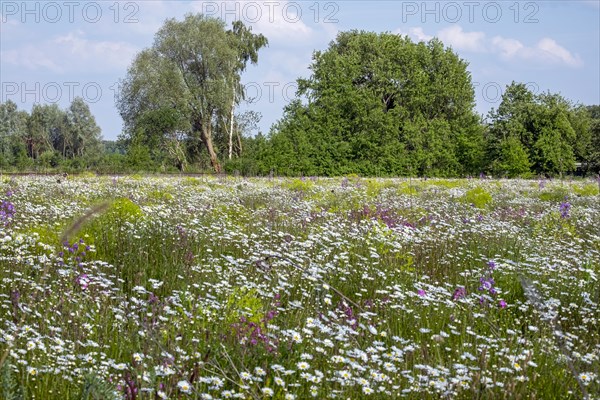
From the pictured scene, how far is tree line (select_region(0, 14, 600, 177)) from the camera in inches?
1433

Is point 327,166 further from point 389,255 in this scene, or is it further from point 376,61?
point 389,255

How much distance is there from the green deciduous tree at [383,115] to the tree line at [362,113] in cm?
8

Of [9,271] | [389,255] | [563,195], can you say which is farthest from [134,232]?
[563,195]

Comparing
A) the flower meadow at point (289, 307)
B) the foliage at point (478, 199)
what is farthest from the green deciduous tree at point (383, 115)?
the flower meadow at point (289, 307)

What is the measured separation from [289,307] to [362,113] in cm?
3459

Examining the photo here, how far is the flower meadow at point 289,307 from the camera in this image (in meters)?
2.77

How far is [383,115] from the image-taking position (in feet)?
124

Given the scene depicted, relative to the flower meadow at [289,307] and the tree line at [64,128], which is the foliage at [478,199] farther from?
the tree line at [64,128]

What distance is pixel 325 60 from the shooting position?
39844mm

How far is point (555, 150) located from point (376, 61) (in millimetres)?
14149

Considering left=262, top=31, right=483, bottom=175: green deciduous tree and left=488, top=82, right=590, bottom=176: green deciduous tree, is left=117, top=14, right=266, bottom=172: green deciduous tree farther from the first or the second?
left=488, top=82, right=590, bottom=176: green deciduous tree

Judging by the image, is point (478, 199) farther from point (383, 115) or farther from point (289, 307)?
point (383, 115)

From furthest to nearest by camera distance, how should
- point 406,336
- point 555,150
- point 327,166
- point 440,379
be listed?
1. point 555,150
2. point 327,166
3. point 406,336
4. point 440,379

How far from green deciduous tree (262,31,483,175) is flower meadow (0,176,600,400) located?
25.7 metres
